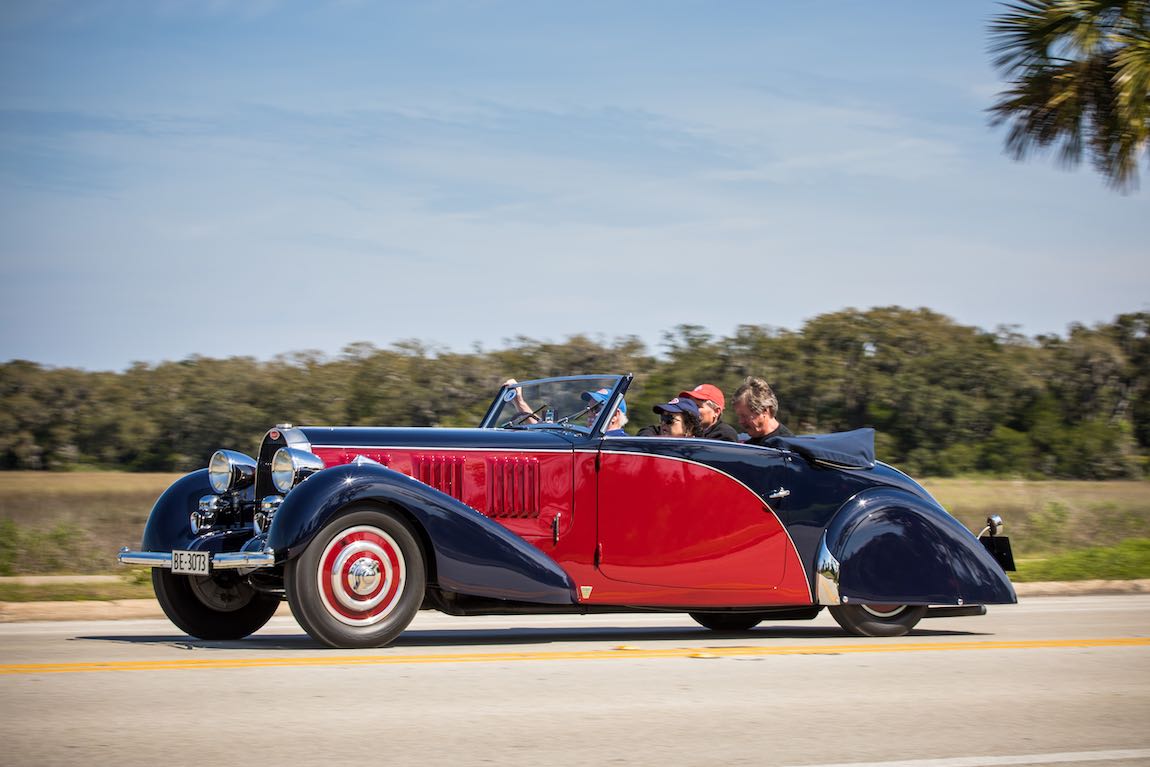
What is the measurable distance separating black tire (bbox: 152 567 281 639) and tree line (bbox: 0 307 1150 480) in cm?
1446

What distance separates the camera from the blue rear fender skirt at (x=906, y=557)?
312 inches

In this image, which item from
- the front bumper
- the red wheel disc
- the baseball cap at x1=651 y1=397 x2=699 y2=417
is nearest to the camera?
the front bumper

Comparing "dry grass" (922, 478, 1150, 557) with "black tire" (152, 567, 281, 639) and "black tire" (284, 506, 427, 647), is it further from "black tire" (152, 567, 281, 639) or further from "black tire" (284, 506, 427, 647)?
"black tire" (284, 506, 427, 647)

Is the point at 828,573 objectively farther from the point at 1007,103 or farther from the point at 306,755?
the point at 1007,103

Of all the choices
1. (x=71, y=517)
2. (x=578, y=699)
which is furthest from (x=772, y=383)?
(x=578, y=699)

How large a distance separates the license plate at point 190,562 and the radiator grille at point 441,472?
1252mm

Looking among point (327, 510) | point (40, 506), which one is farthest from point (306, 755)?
point (40, 506)

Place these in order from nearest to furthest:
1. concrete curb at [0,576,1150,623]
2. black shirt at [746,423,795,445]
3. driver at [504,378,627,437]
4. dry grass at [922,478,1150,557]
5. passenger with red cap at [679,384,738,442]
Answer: driver at [504,378,627,437]
black shirt at [746,423,795,445]
passenger with red cap at [679,384,738,442]
concrete curb at [0,576,1150,623]
dry grass at [922,478,1150,557]

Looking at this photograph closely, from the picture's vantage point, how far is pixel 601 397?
8.16m

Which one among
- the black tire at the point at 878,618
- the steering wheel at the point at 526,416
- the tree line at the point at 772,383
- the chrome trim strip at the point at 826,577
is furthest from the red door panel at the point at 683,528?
the tree line at the point at 772,383

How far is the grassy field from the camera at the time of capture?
14.0 meters

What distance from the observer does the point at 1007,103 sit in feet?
55.0

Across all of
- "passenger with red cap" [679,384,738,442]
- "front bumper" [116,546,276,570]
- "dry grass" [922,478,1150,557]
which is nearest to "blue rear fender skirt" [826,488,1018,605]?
"passenger with red cap" [679,384,738,442]

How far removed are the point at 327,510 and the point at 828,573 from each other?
3.09 meters
